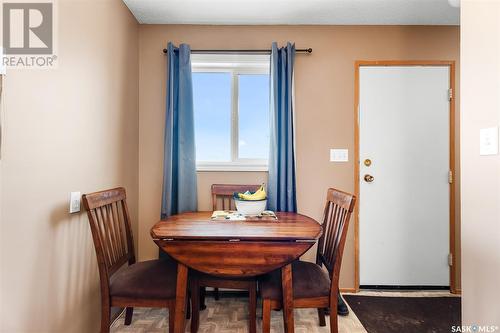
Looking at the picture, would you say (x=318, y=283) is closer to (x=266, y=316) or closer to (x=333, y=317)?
(x=333, y=317)

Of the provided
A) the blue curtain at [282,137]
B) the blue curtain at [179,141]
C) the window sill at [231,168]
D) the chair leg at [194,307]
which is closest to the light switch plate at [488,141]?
the blue curtain at [282,137]

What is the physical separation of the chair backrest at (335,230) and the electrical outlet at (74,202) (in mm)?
1490

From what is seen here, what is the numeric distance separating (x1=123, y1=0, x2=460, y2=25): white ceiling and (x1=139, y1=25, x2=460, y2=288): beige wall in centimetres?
8

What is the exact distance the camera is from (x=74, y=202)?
1.44 metres

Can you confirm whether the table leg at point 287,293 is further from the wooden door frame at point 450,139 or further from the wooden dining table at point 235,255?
the wooden door frame at point 450,139

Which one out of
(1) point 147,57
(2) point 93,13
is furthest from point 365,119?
(2) point 93,13

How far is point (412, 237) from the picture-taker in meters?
2.30

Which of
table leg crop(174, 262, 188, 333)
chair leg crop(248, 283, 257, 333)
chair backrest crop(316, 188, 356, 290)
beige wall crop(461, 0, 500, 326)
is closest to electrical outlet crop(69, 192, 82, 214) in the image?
table leg crop(174, 262, 188, 333)

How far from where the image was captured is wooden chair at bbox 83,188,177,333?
1.37 meters

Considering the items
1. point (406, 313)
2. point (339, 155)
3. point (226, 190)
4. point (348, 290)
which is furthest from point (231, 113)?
point (406, 313)

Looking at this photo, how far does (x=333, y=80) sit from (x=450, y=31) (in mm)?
1144

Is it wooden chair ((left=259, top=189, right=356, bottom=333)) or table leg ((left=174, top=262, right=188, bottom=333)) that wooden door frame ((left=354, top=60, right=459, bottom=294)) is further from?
table leg ((left=174, top=262, right=188, bottom=333))

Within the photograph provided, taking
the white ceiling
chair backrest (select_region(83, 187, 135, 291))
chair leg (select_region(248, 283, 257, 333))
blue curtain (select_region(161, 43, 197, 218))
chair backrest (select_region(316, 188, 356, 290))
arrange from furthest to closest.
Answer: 1. blue curtain (select_region(161, 43, 197, 218))
2. the white ceiling
3. chair leg (select_region(248, 283, 257, 333))
4. chair backrest (select_region(316, 188, 356, 290))
5. chair backrest (select_region(83, 187, 135, 291))

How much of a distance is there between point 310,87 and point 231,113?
75cm
